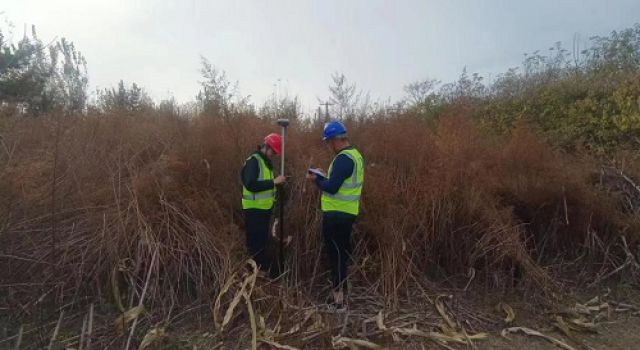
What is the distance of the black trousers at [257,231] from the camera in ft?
14.4

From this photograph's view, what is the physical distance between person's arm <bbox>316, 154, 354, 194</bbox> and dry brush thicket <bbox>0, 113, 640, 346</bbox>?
872 mm

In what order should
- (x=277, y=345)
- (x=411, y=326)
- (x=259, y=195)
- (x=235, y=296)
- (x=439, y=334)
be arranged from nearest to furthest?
1. (x=277, y=345)
2. (x=439, y=334)
3. (x=411, y=326)
4. (x=235, y=296)
5. (x=259, y=195)

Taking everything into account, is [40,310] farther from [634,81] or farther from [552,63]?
[552,63]

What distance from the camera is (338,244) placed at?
13.5ft

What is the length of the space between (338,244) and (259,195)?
106 cm

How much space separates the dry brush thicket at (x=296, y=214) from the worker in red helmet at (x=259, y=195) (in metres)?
0.24

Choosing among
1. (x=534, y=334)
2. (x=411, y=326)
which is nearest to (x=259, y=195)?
(x=411, y=326)

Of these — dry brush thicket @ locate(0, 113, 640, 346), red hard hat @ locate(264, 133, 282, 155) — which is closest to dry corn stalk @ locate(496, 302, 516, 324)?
dry brush thicket @ locate(0, 113, 640, 346)

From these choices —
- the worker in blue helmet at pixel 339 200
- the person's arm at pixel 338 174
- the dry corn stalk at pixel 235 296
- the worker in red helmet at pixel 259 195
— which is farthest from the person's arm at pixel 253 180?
the dry corn stalk at pixel 235 296

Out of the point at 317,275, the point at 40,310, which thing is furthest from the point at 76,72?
the point at 317,275

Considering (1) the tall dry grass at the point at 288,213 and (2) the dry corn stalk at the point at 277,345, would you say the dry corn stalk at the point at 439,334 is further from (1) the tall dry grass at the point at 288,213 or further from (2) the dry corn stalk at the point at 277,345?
(2) the dry corn stalk at the point at 277,345

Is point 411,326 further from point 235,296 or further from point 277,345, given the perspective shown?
point 235,296

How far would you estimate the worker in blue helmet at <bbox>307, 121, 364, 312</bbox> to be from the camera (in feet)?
12.9

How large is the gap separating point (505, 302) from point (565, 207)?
1737 millimetres
